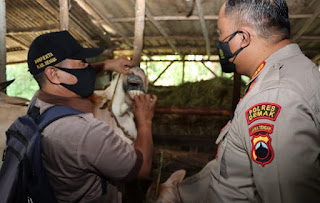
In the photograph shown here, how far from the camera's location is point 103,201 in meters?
1.80

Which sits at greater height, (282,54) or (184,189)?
(282,54)

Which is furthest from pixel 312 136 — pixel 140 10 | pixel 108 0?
pixel 108 0

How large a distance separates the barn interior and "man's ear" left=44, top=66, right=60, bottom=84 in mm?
1411

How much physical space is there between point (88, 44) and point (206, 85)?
3691mm

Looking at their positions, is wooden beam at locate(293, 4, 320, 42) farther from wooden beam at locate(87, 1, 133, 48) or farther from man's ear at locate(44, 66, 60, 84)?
man's ear at locate(44, 66, 60, 84)

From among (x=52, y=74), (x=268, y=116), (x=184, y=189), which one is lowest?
(x=184, y=189)

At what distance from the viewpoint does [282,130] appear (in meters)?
1.04

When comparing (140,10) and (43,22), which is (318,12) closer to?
(140,10)

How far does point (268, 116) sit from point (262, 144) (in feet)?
0.39

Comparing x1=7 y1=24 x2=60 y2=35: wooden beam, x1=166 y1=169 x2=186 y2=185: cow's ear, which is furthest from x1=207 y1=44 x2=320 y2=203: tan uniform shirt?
x1=7 y1=24 x2=60 y2=35: wooden beam

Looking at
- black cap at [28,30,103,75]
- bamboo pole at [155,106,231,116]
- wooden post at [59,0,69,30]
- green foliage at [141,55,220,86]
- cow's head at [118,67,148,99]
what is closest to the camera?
black cap at [28,30,103,75]

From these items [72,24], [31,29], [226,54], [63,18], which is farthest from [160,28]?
[226,54]

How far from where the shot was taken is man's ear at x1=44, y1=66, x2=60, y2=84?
1729 millimetres

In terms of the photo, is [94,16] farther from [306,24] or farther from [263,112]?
[263,112]
